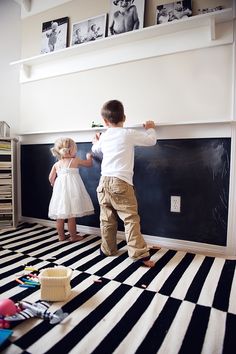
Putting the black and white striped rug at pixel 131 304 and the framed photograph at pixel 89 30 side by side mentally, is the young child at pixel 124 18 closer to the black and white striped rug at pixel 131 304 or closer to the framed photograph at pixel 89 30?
the framed photograph at pixel 89 30

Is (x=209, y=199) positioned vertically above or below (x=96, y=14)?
below

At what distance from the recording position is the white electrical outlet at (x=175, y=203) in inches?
71.5

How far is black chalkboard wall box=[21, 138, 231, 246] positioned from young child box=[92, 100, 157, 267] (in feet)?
0.89

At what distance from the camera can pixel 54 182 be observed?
2.11 metres

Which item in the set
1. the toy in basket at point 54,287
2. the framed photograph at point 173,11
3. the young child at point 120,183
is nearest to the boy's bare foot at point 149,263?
the young child at point 120,183

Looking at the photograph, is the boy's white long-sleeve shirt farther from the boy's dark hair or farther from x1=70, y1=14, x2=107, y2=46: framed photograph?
x1=70, y1=14, x2=107, y2=46: framed photograph

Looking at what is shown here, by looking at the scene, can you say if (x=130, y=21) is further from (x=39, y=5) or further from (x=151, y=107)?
(x=39, y=5)

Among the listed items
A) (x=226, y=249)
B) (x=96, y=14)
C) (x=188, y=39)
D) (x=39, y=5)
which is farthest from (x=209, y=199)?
(x=39, y=5)

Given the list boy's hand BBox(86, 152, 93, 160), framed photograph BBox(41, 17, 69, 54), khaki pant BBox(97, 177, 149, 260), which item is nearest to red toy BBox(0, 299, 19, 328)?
khaki pant BBox(97, 177, 149, 260)

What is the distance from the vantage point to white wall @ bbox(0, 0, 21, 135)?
2496mm

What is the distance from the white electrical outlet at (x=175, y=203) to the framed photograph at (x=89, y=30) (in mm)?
1415

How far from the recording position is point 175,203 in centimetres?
183

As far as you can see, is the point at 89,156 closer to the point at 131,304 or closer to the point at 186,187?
the point at 186,187

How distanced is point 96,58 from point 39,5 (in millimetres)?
877
